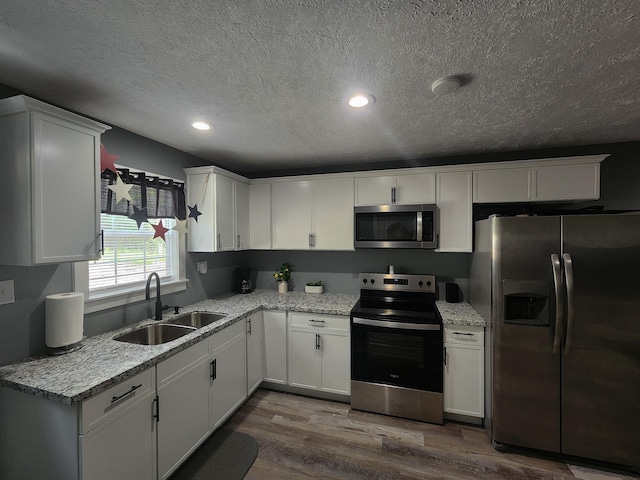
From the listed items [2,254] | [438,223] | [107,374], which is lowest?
[107,374]

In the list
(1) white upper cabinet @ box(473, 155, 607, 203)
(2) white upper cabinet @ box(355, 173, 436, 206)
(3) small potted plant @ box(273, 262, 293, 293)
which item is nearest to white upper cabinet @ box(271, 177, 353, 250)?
(2) white upper cabinet @ box(355, 173, 436, 206)

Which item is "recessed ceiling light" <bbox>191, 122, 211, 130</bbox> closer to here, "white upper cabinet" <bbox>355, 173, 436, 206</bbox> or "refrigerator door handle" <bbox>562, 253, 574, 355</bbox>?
"white upper cabinet" <bbox>355, 173, 436, 206</bbox>

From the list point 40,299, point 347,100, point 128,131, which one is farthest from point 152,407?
point 347,100

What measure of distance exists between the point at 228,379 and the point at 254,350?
426 mm

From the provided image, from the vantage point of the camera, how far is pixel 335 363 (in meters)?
2.71

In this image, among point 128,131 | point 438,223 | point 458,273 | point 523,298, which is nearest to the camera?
point 523,298

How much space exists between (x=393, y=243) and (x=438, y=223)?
0.48 m

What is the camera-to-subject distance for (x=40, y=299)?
171 cm

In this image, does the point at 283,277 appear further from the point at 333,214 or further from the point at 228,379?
the point at 228,379

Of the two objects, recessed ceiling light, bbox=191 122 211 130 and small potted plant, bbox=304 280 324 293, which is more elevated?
recessed ceiling light, bbox=191 122 211 130

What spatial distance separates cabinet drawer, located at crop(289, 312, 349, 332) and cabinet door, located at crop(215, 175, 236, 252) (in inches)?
39.9

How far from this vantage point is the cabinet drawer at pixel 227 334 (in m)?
2.19

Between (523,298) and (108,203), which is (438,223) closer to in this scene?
(523,298)

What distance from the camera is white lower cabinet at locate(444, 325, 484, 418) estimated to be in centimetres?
235
